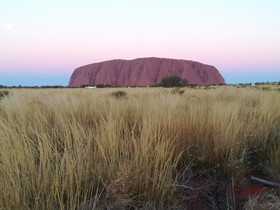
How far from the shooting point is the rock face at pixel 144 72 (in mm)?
119938

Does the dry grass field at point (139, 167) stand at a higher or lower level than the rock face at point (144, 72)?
lower

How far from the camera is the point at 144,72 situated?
392ft

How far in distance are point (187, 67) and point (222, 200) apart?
122718 millimetres

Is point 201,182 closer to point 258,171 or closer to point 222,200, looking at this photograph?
point 222,200

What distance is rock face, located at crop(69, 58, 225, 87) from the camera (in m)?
120

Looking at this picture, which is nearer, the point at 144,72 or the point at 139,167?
the point at 139,167

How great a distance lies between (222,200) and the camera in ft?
9.69

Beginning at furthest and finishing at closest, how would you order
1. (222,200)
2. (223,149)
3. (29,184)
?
(223,149) < (222,200) < (29,184)

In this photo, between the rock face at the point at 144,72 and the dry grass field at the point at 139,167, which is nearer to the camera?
the dry grass field at the point at 139,167

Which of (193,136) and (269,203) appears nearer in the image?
(269,203)

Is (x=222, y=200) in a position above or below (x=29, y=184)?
below

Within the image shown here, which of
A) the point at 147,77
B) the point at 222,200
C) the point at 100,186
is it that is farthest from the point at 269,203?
the point at 147,77

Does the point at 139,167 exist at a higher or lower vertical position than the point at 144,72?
lower

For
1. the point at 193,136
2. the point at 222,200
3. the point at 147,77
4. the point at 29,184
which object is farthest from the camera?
the point at 147,77
